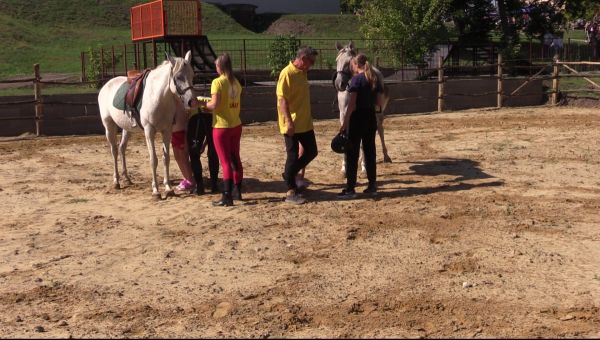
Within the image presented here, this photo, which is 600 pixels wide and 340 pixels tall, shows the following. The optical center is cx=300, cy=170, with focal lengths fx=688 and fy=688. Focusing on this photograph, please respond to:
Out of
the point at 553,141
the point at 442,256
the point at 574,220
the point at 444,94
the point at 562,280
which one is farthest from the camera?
the point at 444,94

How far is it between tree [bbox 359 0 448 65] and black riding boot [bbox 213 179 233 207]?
59.0 ft

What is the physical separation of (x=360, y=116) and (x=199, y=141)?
2047mm

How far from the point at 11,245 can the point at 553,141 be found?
9201 mm

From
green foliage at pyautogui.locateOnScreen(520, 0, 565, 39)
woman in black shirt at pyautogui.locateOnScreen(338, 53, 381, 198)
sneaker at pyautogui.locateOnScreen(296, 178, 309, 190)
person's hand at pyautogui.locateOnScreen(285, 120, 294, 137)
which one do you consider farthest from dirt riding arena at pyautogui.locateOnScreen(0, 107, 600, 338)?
green foliage at pyautogui.locateOnScreen(520, 0, 565, 39)

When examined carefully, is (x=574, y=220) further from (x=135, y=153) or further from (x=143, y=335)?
(x=135, y=153)

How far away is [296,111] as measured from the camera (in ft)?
25.7

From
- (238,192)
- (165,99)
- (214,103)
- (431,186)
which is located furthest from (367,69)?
(165,99)

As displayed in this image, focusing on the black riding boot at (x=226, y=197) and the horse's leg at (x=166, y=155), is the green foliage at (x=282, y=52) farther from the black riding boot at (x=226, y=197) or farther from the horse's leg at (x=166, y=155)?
the black riding boot at (x=226, y=197)

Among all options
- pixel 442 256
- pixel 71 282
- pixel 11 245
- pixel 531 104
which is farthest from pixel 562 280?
pixel 531 104

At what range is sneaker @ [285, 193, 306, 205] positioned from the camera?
8023 millimetres

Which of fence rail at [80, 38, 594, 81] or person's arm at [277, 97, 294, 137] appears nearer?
person's arm at [277, 97, 294, 137]

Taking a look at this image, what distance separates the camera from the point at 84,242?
6668mm

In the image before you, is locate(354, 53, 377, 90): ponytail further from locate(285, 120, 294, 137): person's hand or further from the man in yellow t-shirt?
locate(285, 120, 294, 137): person's hand

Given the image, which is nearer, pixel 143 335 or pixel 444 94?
pixel 143 335
